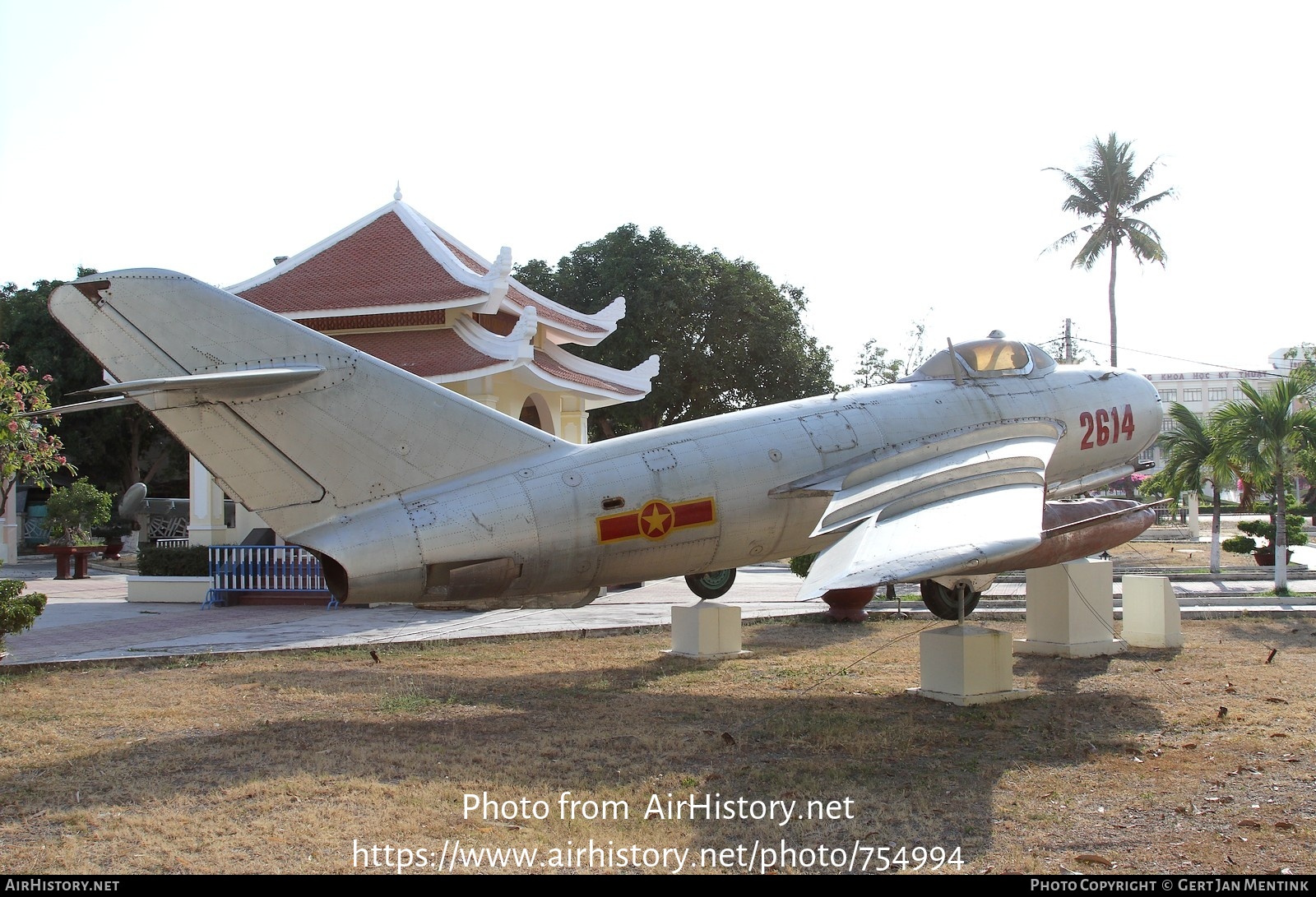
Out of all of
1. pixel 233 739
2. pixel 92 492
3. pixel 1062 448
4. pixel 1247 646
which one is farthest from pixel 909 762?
pixel 92 492

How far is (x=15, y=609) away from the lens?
39.2ft

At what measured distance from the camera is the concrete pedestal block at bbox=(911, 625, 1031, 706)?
9.89 m

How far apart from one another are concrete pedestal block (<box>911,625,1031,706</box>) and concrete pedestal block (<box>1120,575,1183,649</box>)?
170 inches

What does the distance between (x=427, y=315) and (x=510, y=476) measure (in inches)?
560

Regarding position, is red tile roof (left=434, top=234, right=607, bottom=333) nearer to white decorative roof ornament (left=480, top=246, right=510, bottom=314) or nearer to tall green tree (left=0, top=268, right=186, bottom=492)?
white decorative roof ornament (left=480, top=246, right=510, bottom=314)

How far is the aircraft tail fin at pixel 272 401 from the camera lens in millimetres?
8680

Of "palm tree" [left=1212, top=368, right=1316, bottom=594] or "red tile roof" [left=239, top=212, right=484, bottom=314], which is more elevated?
"red tile roof" [left=239, top=212, right=484, bottom=314]

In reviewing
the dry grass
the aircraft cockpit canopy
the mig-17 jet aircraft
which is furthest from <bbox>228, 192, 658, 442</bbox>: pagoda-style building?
the mig-17 jet aircraft

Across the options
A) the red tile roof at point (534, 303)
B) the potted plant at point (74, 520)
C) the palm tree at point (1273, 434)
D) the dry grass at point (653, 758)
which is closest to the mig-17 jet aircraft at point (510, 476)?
the dry grass at point (653, 758)

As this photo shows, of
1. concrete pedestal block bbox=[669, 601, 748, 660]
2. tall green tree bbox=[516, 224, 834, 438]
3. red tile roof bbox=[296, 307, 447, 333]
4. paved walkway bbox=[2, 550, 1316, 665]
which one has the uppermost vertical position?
tall green tree bbox=[516, 224, 834, 438]

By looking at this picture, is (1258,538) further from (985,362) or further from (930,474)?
(930,474)

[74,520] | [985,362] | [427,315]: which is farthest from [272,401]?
[74,520]

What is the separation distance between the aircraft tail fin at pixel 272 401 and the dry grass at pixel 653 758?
7.76 feet

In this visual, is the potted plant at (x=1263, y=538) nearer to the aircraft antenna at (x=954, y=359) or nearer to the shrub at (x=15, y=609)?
the aircraft antenna at (x=954, y=359)
